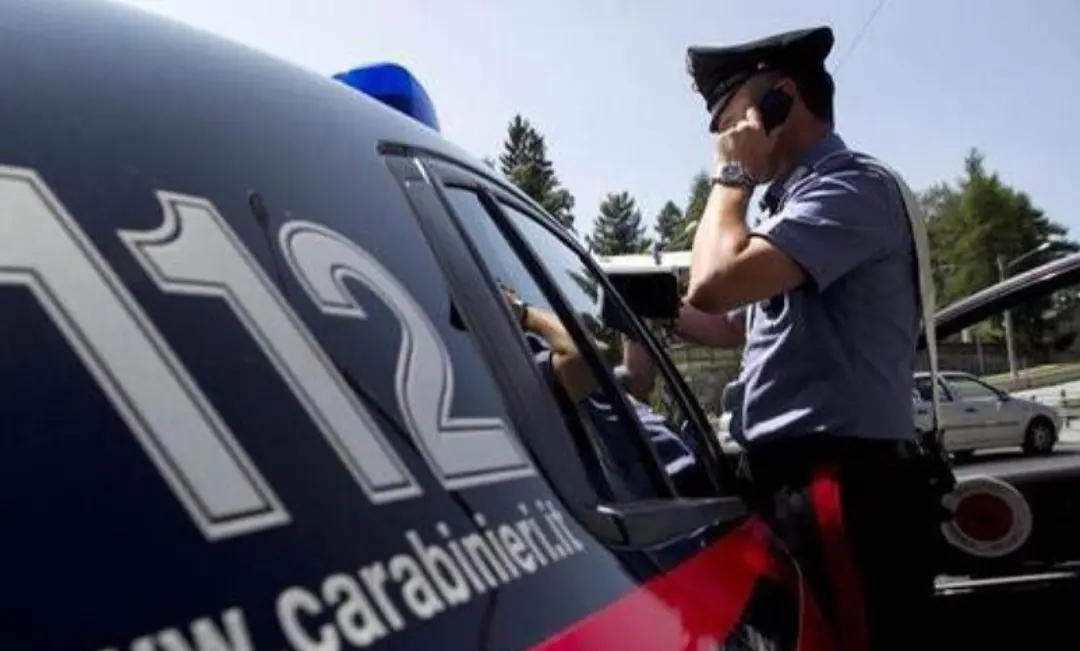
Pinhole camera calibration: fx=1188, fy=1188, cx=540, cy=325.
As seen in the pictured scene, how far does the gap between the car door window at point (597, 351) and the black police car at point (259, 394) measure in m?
0.06

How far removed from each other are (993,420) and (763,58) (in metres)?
19.2

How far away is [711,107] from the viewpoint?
259 cm

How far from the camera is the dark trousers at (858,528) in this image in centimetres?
214

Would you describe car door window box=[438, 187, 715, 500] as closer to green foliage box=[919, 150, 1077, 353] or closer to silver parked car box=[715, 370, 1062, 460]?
silver parked car box=[715, 370, 1062, 460]

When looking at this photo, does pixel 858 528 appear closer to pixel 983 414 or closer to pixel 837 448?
pixel 837 448

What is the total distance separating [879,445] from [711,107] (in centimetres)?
82

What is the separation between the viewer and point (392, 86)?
169 centimetres

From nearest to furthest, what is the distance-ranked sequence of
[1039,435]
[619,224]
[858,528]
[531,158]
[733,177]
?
1. [858,528]
2. [733,177]
3. [1039,435]
4. [531,158]
5. [619,224]

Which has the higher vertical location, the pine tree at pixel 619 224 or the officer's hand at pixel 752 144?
the pine tree at pixel 619 224

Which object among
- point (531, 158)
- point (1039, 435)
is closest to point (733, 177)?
point (1039, 435)

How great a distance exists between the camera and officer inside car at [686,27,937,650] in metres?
2.21

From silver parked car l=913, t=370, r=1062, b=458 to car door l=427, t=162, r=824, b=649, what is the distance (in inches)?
718

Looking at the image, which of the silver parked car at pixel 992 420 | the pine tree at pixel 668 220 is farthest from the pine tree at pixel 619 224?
the silver parked car at pixel 992 420

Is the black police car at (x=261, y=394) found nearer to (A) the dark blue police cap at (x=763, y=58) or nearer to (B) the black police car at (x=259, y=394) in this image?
(B) the black police car at (x=259, y=394)
